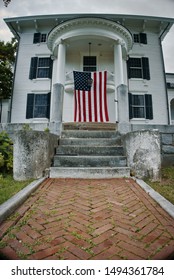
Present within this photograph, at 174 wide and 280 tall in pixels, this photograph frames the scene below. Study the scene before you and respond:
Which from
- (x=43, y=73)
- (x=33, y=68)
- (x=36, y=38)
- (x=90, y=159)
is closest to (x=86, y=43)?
(x=43, y=73)

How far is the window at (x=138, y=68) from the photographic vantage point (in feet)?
31.8

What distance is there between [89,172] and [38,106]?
286 inches

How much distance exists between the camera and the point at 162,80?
9805mm

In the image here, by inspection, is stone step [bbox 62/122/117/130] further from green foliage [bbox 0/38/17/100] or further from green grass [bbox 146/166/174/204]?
green foliage [bbox 0/38/17/100]

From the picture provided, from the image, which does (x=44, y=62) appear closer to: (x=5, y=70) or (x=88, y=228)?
(x=5, y=70)

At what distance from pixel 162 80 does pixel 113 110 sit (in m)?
3.73

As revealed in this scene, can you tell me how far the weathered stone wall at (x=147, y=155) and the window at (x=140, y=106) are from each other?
247 inches

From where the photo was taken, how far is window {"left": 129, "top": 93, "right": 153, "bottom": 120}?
9.28 metres

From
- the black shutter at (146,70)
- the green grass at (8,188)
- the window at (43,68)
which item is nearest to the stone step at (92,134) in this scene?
the green grass at (8,188)

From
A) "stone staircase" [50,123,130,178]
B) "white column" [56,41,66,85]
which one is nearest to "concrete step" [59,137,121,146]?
"stone staircase" [50,123,130,178]

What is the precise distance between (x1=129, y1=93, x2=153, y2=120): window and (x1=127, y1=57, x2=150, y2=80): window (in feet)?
4.06

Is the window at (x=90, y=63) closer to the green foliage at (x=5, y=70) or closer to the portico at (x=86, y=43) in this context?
the portico at (x=86, y=43)
